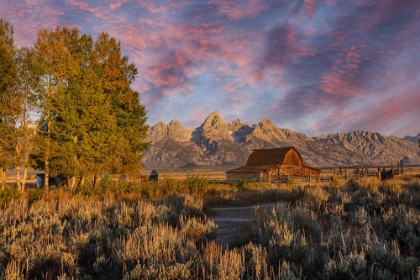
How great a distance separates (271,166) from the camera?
5150 cm

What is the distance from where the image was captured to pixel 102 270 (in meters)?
4.96

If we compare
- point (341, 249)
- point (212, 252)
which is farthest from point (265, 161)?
point (212, 252)

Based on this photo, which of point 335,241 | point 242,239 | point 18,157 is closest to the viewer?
A: point 335,241

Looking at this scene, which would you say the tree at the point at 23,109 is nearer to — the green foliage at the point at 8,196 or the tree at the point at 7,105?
the tree at the point at 7,105

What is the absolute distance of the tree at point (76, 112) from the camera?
80.3ft

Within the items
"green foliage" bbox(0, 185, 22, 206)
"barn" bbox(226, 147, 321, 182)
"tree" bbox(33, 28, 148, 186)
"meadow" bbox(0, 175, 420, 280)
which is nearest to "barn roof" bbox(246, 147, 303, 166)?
"barn" bbox(226, 147, 321, 182)

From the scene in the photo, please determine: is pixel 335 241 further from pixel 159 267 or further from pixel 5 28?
pixel 5 28

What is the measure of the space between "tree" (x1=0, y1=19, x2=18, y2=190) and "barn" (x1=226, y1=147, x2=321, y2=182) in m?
34.2

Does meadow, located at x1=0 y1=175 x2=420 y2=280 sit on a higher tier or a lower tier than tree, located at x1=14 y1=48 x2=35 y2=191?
lower

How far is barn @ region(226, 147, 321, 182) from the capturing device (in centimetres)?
5081

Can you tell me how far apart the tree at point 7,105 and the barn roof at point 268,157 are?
4055cm

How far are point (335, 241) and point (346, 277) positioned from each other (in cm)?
106

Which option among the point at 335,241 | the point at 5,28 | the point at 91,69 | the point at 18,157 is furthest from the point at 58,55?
the point at 335,241

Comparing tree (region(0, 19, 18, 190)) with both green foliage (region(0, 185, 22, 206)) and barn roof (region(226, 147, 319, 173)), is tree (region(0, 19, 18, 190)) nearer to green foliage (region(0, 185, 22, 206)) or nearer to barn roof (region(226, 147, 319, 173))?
green foliage (region(0, 185, 22, 206))
